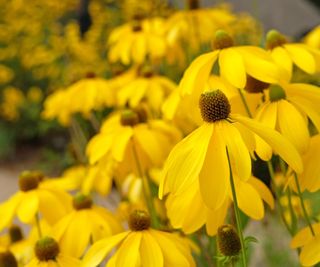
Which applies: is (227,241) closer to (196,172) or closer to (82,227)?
(196,172)

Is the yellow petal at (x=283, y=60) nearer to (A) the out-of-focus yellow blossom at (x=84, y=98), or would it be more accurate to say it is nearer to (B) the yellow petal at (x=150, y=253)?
(B) the yellow petal at (x=150, y=253)

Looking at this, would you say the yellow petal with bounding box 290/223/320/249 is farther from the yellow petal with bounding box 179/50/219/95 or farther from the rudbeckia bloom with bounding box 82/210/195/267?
the yellow petal with bounding box 179/50/219/95

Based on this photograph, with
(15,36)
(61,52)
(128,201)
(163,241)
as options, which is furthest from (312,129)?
(15,36)

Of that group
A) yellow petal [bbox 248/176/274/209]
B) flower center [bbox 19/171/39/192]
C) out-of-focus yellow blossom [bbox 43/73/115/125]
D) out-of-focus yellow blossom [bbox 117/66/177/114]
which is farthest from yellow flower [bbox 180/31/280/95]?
out-of-focus yellow blossom [bbox 43/73/115/125]

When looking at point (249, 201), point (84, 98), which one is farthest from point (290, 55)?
point (84, 98)

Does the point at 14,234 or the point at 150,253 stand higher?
the point at 150,253

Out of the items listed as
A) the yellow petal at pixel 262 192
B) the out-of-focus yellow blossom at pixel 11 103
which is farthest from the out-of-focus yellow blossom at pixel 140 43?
the out-of-focus yellow blossom at pixel 11 103
